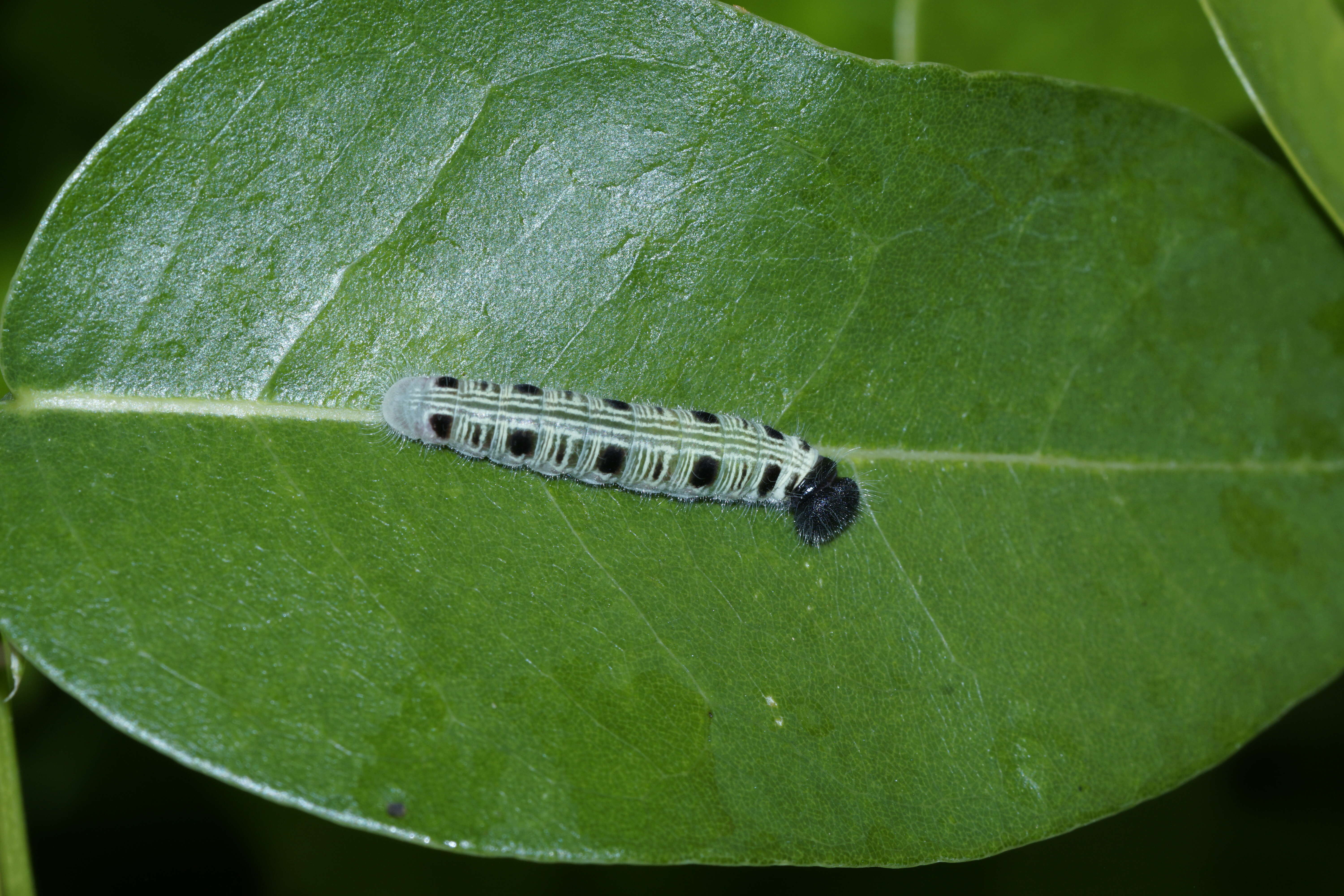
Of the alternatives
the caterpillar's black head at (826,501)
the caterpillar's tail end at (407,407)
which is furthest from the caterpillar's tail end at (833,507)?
the caterpillar's tail end at (407,407)

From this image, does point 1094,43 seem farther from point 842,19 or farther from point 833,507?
point 833,507

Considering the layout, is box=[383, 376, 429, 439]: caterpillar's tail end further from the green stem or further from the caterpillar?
the green stem

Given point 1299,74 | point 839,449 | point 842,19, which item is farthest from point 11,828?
point 1299,74

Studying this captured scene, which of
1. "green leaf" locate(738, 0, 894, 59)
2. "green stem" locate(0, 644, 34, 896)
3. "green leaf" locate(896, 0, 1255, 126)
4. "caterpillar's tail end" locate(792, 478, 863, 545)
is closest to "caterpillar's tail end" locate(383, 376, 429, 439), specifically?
"green stem" locate(0, 644, 34, 896)

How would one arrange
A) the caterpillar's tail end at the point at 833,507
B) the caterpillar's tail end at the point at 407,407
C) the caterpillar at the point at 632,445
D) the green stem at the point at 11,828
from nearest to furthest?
1. the green stem at the point at 11,828
2. the caterpillar's tail end at the point at 407,407
3. the caterpillar at the point at 632,445
4. the caterpillar's tail end at the point at 833,507

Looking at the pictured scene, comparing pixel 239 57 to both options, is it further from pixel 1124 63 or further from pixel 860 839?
pixel 1124 63

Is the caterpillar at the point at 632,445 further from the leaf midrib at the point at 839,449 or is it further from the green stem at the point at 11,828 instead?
the green stem at the point at 11,828
